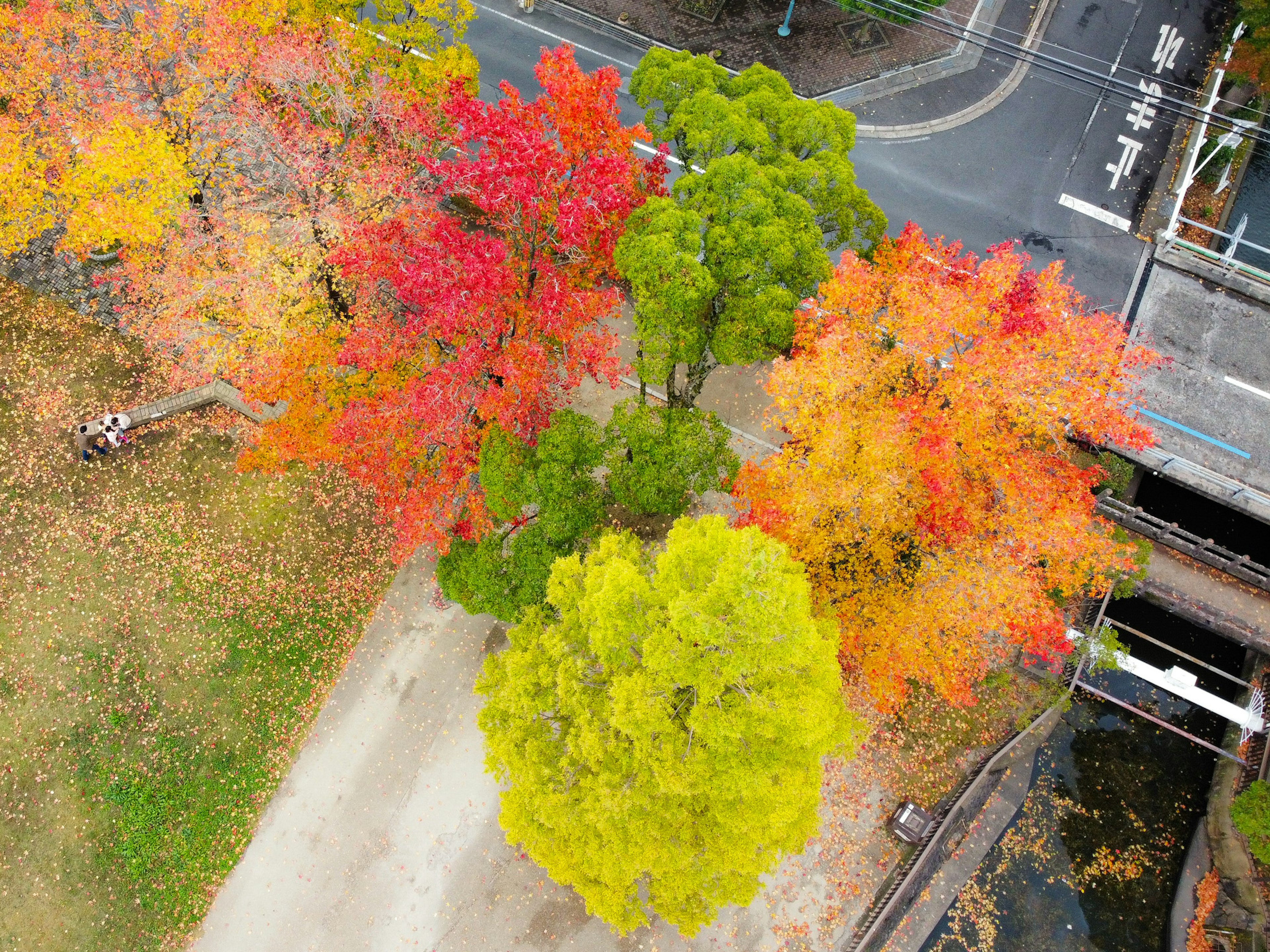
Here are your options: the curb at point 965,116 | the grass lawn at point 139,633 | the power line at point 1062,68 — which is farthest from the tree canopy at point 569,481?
the power line at point 1062,68

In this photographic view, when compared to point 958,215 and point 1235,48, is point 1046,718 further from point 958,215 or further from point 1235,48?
point 1235,48

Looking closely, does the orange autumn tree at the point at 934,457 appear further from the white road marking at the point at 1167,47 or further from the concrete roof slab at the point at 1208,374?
the white road marking at the point at 1167,47

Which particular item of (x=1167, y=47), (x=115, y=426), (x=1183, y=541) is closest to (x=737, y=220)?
(x=1183, y=541)

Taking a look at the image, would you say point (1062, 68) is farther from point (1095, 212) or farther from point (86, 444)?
point (86, 444)

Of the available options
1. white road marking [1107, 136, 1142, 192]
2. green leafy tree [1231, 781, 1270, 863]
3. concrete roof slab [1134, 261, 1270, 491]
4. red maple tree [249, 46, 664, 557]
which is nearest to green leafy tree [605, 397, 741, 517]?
red maple tree [249, 46, 664, 557]

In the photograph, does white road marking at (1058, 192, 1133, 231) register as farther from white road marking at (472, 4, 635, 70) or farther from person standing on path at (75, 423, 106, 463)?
person standing on path at (75, 423, 106, 463)

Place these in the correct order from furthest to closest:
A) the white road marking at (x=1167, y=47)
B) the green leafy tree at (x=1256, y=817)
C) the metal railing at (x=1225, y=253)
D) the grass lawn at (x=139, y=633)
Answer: the white road marking at (x=1167, y=47)
the metal railing at (x=1225, y=253)
the grass lawn at (x=139, y=633)
the green leafy tree at (x=1256, y=817)

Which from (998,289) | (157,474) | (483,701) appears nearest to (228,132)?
(157,474)
